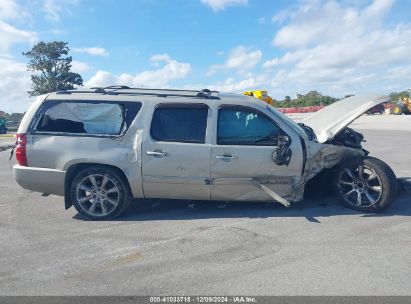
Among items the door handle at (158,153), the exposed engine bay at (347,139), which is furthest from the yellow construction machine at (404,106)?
the door handle at (158,153)

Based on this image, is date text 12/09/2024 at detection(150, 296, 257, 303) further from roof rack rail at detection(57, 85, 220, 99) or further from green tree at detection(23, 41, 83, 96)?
green tree at detection(23, 41, 83, 96)

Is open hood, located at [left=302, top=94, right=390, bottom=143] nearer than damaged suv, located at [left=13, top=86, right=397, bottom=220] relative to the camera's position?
No

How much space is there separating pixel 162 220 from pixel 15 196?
3259 millimetres

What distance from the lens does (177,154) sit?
4961 mm

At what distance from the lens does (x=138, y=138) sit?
503cm

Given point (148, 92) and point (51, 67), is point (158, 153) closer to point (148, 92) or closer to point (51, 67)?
point (148, 92)

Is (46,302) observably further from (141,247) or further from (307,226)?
(307,226)

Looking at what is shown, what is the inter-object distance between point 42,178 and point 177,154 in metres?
1.98

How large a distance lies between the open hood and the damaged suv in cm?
4

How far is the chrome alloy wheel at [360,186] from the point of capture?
5027mm

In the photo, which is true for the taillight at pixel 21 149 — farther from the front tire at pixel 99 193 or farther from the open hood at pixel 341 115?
the open hood at pixel 341 115

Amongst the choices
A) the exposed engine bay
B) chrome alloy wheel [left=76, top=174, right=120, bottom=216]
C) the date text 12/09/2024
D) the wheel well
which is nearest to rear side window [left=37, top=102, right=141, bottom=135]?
the wheel well

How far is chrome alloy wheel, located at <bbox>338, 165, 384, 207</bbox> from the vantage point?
5.03 metres

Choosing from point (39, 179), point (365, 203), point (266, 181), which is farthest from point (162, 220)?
point (365, 203)
